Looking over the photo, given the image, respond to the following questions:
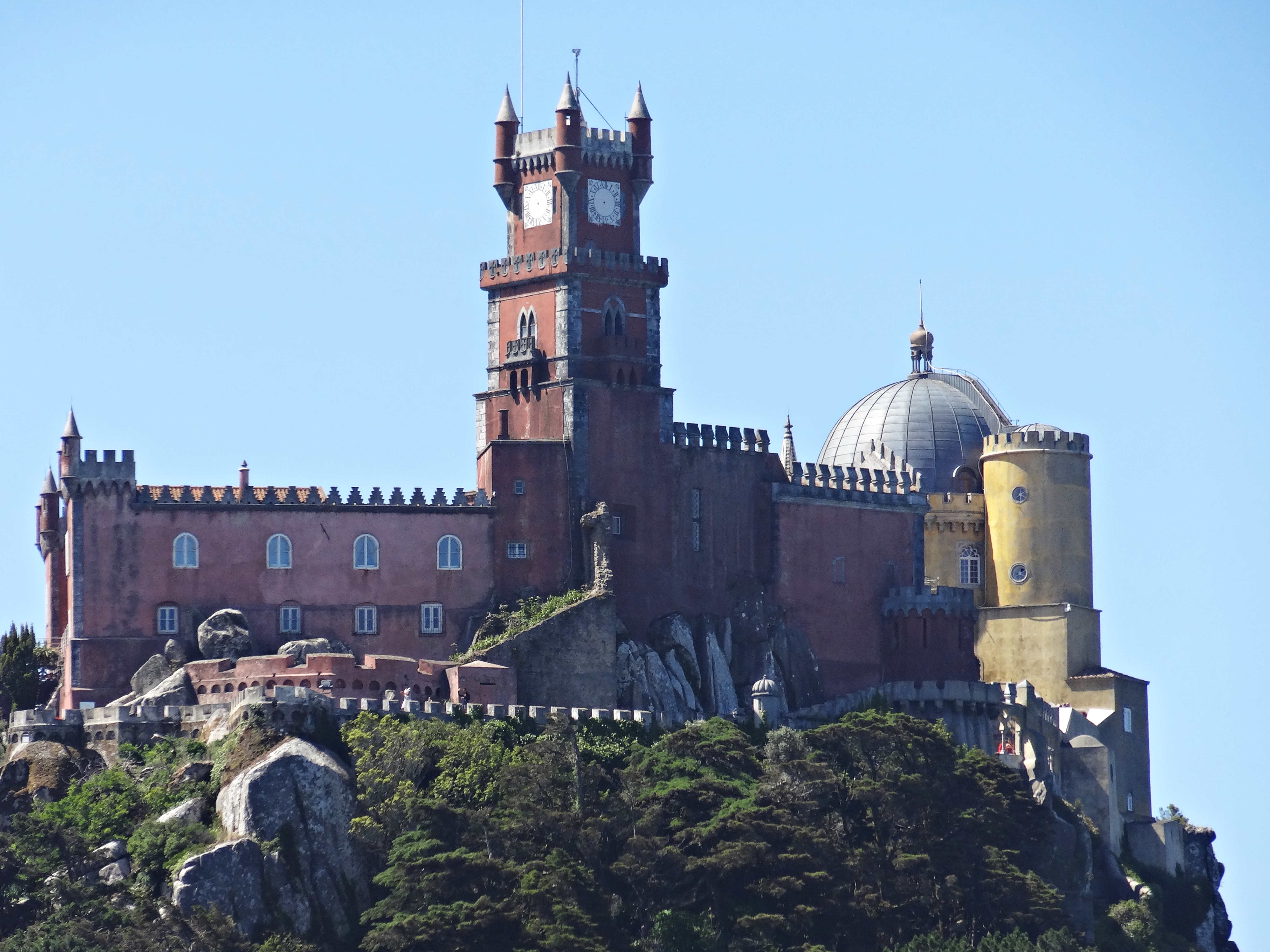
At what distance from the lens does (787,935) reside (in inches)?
4141

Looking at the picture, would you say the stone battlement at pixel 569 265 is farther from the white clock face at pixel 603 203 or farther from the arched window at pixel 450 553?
the arched window at pixel 450 553

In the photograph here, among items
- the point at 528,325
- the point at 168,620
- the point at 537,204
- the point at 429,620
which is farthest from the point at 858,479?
the point at 168,620

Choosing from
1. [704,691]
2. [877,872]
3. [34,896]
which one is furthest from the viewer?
[704,691]

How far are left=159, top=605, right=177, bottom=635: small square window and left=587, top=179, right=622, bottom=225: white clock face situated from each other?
805 inches

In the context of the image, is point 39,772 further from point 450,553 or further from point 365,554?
point 450,553

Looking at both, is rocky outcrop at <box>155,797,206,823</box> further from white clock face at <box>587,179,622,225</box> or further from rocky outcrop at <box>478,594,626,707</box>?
white clock face at <box>587,179,622,225</box>

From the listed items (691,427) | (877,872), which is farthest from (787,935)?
(691,427)

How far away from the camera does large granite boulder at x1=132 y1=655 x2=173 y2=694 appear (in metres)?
114

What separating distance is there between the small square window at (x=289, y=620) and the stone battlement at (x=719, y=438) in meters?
14.9

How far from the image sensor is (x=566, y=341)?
4744 inches

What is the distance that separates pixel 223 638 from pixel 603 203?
21.1m

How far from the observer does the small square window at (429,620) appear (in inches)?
4614

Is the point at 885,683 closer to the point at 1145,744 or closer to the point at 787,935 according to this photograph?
the point at 1145,744

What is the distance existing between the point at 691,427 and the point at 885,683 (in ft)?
37.9
